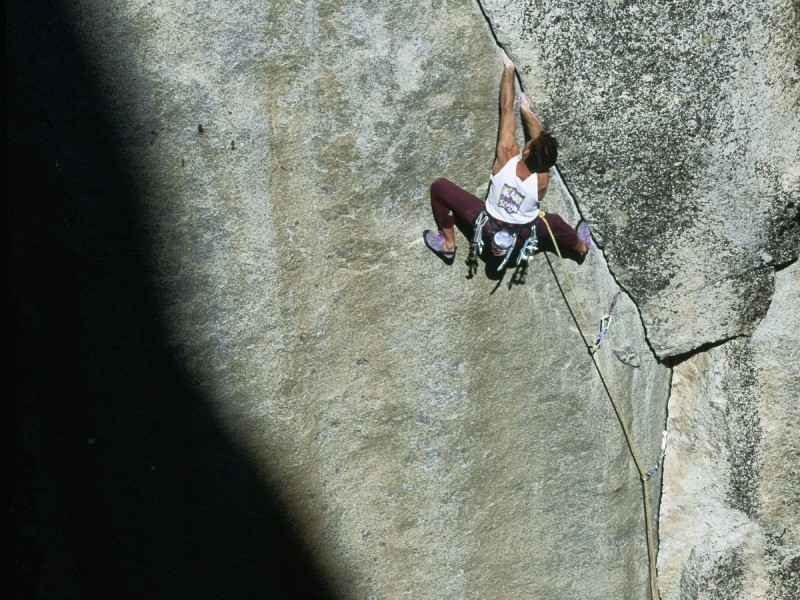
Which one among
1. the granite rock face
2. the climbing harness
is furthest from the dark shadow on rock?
the climbing harness

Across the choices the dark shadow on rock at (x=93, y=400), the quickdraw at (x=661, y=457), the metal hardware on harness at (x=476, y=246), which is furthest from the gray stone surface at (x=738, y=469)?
the dark shadow on rock at (x=93, y=400)

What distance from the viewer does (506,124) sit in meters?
2.68

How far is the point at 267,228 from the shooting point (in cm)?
263

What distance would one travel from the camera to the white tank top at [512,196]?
268cm

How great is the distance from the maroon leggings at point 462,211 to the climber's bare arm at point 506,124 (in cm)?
13

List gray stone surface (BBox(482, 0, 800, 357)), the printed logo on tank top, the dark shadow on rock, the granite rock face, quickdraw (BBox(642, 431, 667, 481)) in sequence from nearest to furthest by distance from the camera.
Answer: the dark shadow on rock < the granite rock face < gray stone surface (BBox(482, 0, 800, 357)) < the printed logo on tank top < quickdraw (BBox(642, 431, 667, 481))

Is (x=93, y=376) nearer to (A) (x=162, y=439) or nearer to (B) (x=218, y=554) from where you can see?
(A) (x=162, y=439)

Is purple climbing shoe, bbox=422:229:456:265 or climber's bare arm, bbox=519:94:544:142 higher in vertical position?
climber's bare arm, bbox=519:94:544:142

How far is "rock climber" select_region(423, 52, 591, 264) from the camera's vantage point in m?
2.65

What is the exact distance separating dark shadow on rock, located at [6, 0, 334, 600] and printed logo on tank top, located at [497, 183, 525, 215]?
3.51ft

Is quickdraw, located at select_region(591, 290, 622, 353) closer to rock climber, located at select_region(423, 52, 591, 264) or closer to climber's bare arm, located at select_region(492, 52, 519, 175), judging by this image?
rock climber, located at select_region(423, 52, 591, 264)

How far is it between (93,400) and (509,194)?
54.3 inches

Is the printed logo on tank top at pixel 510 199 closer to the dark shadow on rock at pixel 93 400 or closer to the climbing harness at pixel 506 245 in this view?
the climbing harness at pixel 506 245

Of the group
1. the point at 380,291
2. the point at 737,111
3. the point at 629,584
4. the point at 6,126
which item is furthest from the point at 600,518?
the point at 6,126
